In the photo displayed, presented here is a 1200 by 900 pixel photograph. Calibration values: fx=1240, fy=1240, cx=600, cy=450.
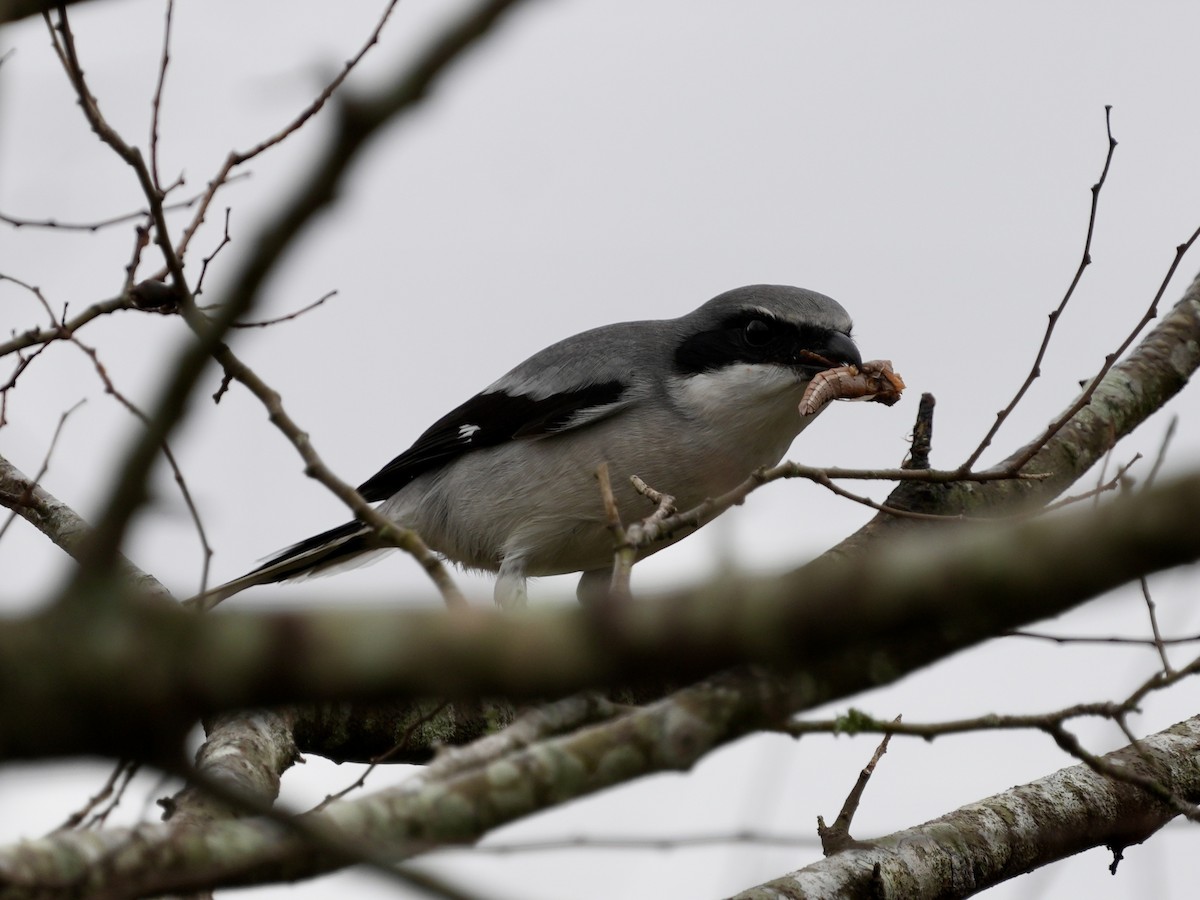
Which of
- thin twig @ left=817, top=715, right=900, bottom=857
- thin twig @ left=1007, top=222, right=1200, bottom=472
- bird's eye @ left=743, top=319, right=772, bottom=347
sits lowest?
thin twig @ left=817, top=715, right=900, bottom=857

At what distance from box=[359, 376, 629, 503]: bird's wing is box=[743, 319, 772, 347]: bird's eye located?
686 millimetres

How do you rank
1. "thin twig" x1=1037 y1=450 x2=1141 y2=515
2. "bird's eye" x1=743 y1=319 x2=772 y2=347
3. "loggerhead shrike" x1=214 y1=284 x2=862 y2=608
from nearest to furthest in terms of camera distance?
"thin twig" x1=1037 y1=450 x2=1141 y2=515 < "loggerhead shrike" x1=214 y1=284 x2=862 y2=608 < "bird's eye" x1=743 y1=319 x2=772 y2=347

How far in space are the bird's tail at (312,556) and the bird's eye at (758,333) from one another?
221 cm

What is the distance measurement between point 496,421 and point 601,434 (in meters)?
0.65

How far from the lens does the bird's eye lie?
6254 mm

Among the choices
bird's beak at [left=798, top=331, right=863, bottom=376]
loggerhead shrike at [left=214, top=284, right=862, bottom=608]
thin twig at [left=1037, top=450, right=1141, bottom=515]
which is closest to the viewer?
thin twig at [left=1037, top=450, right=1141, bottom=515]

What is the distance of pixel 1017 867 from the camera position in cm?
396

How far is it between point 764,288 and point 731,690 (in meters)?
4.53

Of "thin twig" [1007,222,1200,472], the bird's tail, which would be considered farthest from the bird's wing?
"thin twig" [1007,222,1200,472]

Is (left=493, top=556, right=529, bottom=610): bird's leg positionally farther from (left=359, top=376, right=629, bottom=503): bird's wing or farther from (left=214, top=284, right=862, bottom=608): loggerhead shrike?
(left=359, top=376, right=629, bottom=503): bird's wing

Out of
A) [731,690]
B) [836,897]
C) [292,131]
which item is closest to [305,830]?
[731,690]

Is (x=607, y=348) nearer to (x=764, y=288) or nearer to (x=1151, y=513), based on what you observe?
(x=764, y=288)

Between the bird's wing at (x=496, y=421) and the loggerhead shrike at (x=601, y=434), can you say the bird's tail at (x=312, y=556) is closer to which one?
the loggerhead shrike at (x=601, y=434)

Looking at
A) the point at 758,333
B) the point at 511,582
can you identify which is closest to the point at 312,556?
the point at 511,582
